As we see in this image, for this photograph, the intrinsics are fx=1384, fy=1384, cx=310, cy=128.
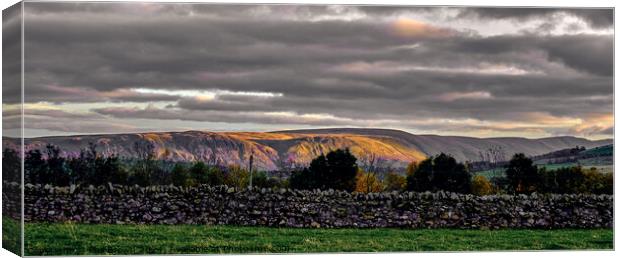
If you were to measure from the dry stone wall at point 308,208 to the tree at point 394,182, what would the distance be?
0.42 feet

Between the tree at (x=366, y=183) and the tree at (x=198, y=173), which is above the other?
the tree at (x=198, y=173)

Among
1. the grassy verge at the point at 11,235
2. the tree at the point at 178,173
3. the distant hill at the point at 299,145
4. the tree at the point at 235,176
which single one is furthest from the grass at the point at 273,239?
the distant hill at the point at 299,145

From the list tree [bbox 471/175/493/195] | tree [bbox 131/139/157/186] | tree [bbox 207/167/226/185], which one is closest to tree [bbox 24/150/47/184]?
tree [bbox 131/139/157/186]

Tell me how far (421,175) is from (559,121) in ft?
8.59

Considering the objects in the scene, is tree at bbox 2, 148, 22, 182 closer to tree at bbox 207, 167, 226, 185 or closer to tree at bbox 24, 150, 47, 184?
tree at bbox 24, 150, 47, 184

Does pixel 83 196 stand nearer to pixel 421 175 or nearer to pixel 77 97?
pixel 77 97

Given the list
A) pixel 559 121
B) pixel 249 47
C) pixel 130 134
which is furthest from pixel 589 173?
pixel 130 134

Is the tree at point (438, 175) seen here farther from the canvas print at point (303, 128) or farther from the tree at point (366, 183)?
the tree at point (366, 183)

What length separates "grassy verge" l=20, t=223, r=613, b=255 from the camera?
2223 centimetres

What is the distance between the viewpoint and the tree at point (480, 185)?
82.0ft

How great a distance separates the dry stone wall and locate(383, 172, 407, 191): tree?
13cm

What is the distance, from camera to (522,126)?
24.4m

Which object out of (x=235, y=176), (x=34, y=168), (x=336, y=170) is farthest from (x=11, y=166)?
Answer: (x=336, y=170)

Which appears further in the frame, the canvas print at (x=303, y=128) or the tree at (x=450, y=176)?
the tree at (x=450, y=176)
